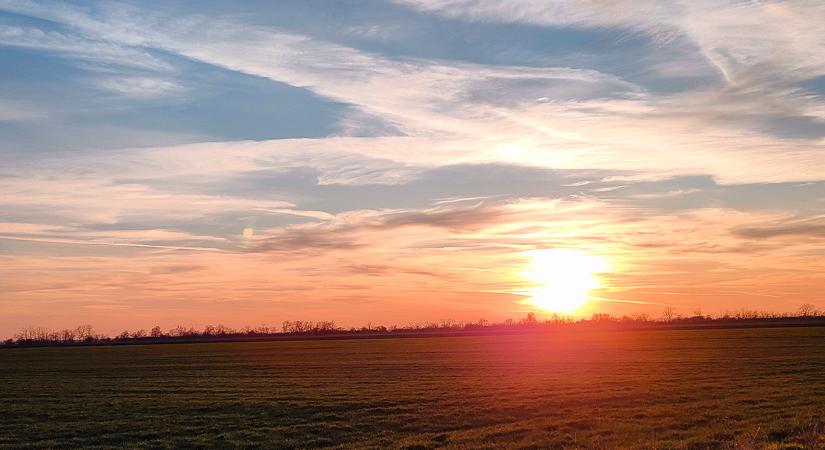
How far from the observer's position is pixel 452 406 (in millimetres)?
34500

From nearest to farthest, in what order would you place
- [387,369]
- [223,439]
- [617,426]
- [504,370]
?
[617,426]
[223,439]
[504,370]
[387,369]

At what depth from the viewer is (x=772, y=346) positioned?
68.9 meters

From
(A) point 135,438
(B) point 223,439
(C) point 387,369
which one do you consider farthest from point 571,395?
(C) point 387,369

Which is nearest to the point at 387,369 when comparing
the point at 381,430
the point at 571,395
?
the point at 571,395

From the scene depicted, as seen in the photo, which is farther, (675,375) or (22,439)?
(675,375)

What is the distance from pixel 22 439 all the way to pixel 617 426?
24696 millimetres

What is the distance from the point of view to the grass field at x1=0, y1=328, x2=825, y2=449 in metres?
25.9

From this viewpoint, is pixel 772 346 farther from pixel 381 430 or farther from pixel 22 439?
pixel 22 439

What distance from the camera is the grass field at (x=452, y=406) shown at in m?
25.9

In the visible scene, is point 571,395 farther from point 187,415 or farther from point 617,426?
point 187,415

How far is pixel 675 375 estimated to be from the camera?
44438 mm

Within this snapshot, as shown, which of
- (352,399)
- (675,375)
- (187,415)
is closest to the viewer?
(187,415)

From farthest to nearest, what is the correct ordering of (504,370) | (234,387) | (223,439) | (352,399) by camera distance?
(504,370) < (234,387) < (352,399) < (223,439)

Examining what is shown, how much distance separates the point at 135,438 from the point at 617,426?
764 inches
